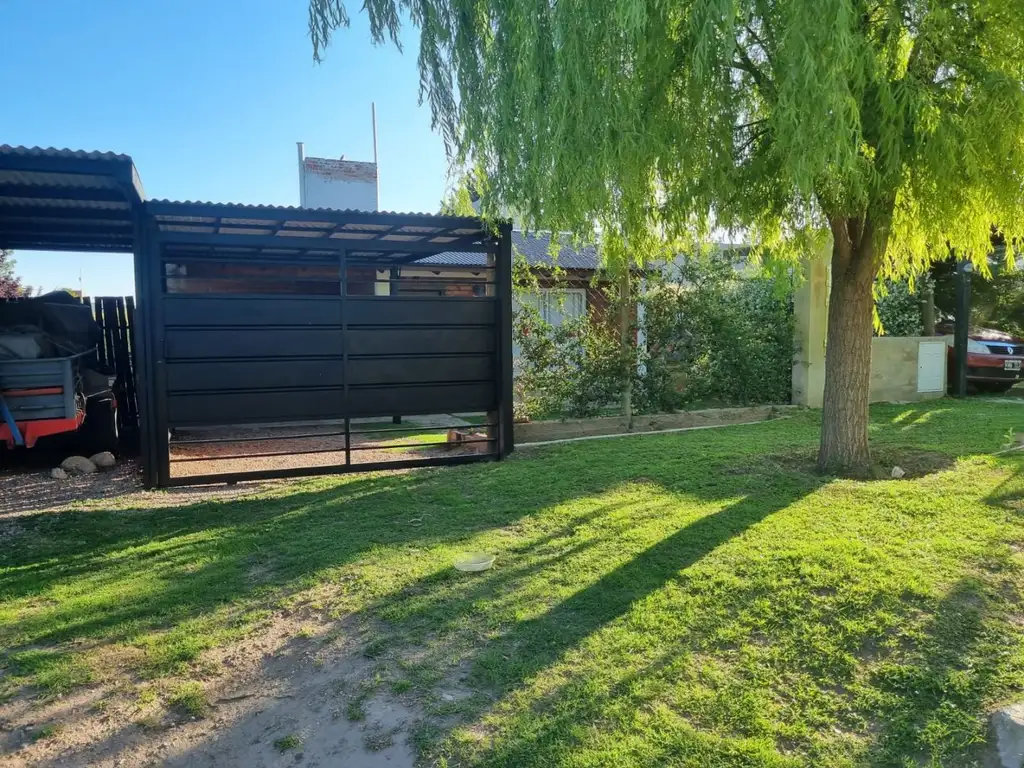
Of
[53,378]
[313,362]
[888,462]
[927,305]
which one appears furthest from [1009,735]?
[927,305]

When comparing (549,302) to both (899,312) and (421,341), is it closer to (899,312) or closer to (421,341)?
(421,341)

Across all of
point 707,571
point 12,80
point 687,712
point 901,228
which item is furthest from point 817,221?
point 12,80

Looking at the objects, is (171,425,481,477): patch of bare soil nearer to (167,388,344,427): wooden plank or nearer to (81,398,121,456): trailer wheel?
(167,388,344,427): wooden plank

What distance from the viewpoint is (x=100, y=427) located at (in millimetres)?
8469

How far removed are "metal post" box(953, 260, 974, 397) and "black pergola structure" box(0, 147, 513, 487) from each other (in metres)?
9.07

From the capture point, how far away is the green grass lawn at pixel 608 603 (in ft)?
8.16

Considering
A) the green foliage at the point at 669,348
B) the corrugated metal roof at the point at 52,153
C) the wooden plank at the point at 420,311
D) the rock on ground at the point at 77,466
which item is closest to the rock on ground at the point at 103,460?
the rock on ground at the point at 77,466

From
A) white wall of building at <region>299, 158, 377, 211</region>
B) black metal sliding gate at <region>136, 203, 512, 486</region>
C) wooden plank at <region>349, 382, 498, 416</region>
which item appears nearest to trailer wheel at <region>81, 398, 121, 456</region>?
black metal sliding gate at <region>136, 203, 512, 486</region>

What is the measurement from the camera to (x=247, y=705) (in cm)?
271

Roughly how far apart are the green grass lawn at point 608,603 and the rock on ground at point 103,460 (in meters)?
2.25

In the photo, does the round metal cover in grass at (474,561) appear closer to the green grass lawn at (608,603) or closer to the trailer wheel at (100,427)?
the green grass lawn at (608,603)

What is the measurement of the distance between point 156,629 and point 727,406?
8.92 metres

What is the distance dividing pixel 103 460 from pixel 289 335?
3.28m

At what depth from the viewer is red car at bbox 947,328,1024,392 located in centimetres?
1189
